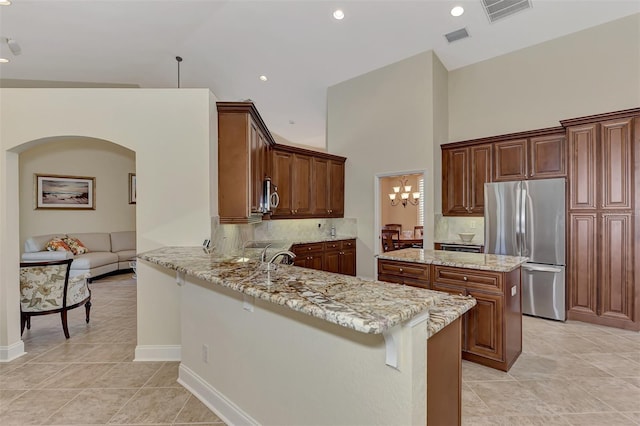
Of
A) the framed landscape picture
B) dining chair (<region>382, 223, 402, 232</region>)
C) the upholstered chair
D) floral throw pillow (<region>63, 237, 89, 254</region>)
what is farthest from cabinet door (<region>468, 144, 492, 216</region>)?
the framed landscape picture

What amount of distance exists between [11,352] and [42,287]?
2.08 feet

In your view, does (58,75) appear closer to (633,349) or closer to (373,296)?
(373,296)

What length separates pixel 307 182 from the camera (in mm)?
5734

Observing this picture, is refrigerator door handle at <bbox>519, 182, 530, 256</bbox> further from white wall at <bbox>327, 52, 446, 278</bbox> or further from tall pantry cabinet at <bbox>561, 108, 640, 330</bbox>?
white wall at <bbox>327, 52, 446, 278</bbox>

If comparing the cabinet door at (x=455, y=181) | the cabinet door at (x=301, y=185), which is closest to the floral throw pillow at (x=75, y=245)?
the cabinet door at (x=301, y=185)

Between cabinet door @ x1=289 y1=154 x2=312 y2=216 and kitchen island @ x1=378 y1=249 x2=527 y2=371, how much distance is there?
285 centimetres

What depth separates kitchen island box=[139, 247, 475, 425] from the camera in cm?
114

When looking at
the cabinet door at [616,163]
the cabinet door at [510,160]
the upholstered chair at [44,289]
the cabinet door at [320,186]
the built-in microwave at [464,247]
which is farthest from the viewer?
the cabinet door at [320,186]

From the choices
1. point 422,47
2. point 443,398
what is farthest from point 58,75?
point 443,398

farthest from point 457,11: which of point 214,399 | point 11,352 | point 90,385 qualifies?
point 11,352

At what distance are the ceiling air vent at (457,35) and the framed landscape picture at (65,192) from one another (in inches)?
315

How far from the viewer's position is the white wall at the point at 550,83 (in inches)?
162

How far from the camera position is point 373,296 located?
1222mm

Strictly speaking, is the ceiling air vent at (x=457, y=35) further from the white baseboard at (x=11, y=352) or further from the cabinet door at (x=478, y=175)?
the white baseboard at (x=11, y=352)
